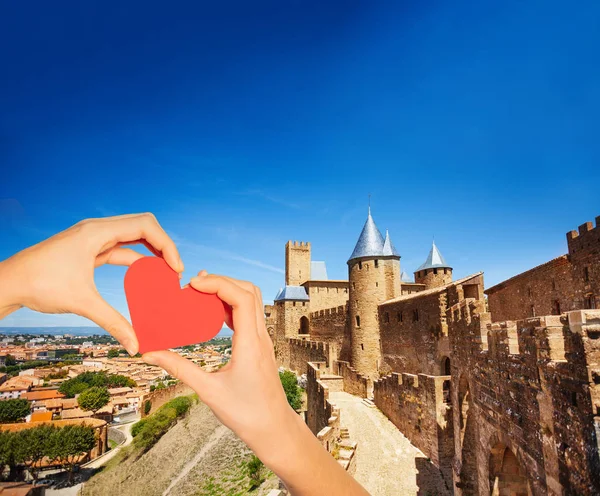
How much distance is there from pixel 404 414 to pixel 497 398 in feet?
29.5

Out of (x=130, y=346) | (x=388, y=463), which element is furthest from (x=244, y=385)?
(x=388, y=463)

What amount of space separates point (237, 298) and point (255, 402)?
0.39 metres

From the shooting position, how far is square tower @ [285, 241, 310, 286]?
4847 cm

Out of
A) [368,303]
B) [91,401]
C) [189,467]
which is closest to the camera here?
[189,467]

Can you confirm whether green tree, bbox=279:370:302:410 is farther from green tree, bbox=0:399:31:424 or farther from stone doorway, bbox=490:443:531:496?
green tree, bbox=0:399:31:424

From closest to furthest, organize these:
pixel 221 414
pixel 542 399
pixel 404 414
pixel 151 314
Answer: pixel 221 414 < pixel 151 314 < pixel 542 399 < pixel 404 414

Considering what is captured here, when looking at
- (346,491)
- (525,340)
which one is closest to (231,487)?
(525,340)

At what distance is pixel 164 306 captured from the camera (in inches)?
66.2

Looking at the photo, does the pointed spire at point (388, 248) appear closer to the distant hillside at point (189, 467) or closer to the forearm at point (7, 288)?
the distant hillside at point (189, 467)

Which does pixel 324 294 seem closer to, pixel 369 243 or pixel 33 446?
pixel 369 243

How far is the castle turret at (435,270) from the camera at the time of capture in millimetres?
35031

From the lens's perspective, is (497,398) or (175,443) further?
(175,443)

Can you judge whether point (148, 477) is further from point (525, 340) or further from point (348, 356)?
point (525, 340)

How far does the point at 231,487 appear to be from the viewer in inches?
689
